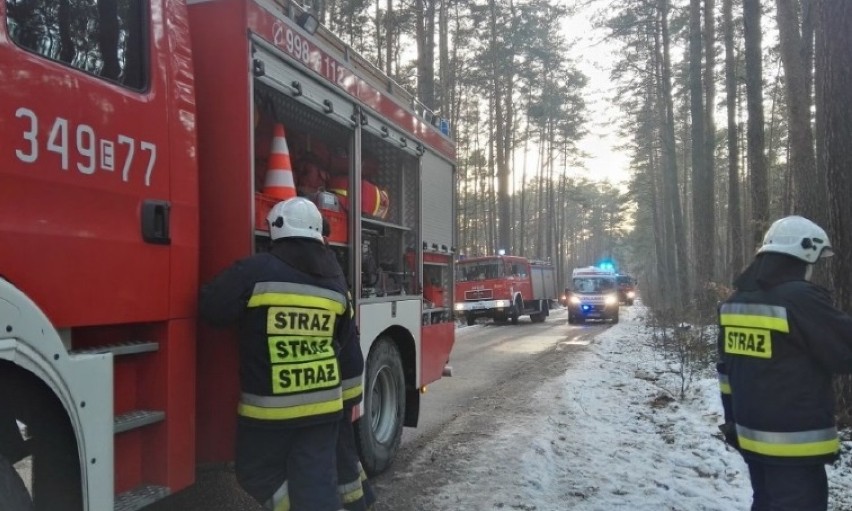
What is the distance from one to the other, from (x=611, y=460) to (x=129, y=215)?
4474 mm

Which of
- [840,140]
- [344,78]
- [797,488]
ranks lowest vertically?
[797,488]

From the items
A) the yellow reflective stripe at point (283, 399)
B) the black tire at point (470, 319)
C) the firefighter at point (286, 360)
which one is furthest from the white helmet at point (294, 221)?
the black tire at point (470, 319)

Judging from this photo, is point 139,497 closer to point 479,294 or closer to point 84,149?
point 84,149

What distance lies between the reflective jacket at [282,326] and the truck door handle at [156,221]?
32 cm

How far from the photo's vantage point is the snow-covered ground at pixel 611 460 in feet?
14.5

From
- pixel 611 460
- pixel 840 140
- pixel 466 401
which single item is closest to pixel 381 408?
pixel 611 460

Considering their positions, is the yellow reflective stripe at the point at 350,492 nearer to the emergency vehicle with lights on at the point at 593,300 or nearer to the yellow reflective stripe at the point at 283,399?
the yellow reflective stripe at the point at 283,399

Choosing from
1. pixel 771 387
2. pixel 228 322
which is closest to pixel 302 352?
pixel 228 322

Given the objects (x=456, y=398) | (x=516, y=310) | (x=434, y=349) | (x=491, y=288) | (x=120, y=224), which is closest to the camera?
(x=120, y=224)

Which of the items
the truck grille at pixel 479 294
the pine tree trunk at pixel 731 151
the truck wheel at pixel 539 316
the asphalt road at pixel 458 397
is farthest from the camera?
the truck wheel at pixel 539 316

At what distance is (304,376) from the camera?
9.68ft

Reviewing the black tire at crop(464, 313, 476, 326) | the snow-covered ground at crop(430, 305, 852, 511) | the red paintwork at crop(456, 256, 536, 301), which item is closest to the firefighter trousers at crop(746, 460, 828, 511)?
→ the snow-covered ground at crop(430, 305, 852, 511)

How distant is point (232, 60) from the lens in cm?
310

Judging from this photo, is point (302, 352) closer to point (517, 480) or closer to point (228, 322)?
point (228, 322)
